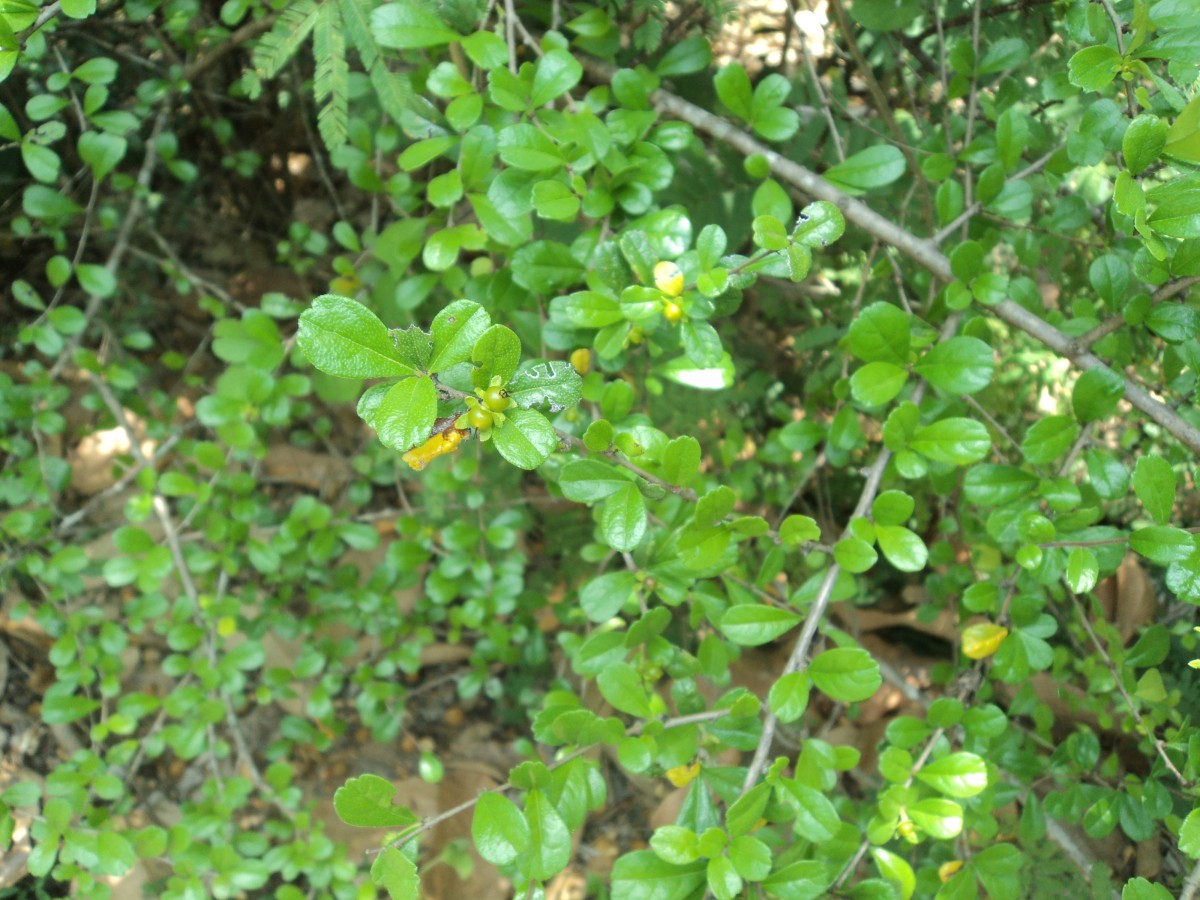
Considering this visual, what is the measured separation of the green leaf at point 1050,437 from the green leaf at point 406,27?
1.03 meters

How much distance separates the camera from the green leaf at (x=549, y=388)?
2.96 feet

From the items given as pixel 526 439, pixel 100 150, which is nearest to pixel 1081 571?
pixel 526 439

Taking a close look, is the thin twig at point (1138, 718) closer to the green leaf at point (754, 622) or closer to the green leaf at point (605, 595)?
the green leaf at point (754, 622)

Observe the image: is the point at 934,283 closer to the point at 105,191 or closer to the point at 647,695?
the point at 647,695

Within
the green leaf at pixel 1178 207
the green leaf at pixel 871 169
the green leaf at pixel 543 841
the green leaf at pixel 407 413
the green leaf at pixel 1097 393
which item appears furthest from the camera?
the green leaf at pixel 871 169

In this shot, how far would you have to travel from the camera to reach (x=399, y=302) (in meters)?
1.63

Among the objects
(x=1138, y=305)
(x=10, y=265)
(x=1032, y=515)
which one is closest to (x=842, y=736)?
(x=1032, y=515)

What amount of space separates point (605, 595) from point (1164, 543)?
0.72 m

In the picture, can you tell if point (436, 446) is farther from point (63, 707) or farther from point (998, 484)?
point (63, 707)

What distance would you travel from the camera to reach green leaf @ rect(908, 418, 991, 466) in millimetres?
1218

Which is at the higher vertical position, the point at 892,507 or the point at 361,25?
the point at 361,25

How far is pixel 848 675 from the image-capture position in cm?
117

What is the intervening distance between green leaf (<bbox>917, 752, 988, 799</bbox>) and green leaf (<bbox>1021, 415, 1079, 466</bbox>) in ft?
1.40

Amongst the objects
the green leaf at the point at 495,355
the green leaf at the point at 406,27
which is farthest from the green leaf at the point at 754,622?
the green leaf at the point at 406,27
